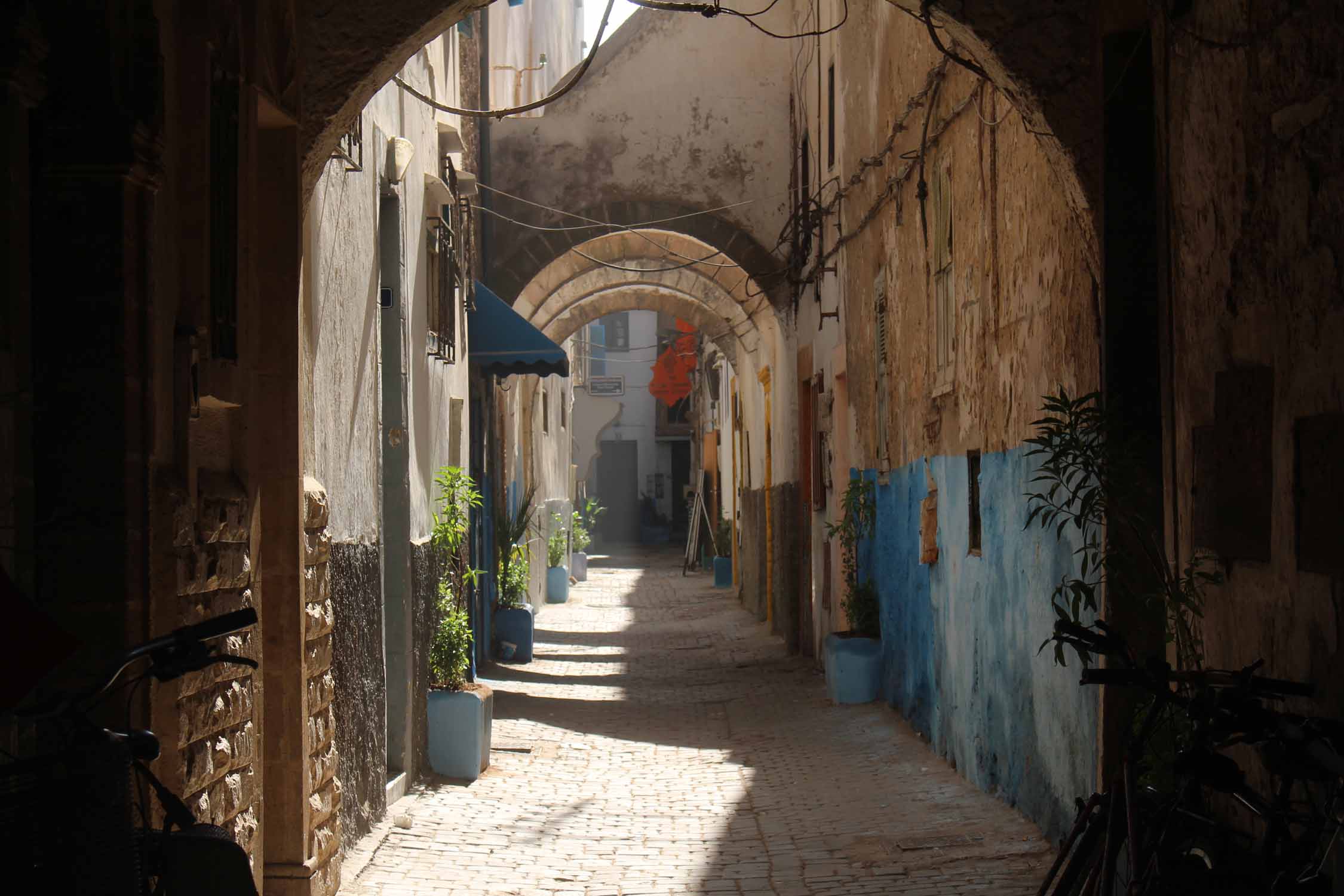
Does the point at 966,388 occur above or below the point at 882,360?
below

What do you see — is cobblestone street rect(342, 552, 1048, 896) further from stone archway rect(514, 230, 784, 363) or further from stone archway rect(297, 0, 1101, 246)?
stone archway rect(514, 230, 784, 363)

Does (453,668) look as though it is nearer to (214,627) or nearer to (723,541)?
A: (214,627)

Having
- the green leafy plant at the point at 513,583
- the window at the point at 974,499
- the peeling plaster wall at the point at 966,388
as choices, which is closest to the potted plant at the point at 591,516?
the green leafy plant at the point at 513,583

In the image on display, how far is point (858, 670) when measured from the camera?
11.0 metres

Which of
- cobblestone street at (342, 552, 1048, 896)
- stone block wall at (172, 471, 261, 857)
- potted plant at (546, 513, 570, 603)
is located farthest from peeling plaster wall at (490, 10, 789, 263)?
stone block wall at (172, 471, 261, 857)

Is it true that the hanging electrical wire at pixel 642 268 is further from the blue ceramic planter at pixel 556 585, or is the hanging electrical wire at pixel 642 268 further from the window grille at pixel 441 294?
the blue ceramic planter at pixel 556 585

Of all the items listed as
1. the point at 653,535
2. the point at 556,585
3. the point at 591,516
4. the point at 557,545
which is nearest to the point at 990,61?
the point at 556,585

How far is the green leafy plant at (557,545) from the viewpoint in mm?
24078

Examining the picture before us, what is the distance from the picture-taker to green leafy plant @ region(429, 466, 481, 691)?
8.76m

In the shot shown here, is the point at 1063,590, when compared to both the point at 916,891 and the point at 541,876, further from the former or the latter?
the point at 541,876

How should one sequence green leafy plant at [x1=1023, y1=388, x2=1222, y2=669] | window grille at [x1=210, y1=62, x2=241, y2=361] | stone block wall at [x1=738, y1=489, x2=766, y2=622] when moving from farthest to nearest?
1. stone block wall at [x1=738, y1=489, x2=766, y2=622]
2. green leafy plant at [x1=1023, y1=388, x2=1222, y2=669]
3. window grille at [x1=210, y1=62, x2=241, y2=361]

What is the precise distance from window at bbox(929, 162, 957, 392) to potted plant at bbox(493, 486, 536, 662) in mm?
6605

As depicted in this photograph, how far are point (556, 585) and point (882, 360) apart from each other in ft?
45.2

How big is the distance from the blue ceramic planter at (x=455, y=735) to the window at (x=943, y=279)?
330cm
